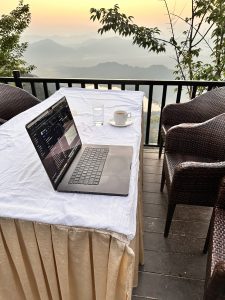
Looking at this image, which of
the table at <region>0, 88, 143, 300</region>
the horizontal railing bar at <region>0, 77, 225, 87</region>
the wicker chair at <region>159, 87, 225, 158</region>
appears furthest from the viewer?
the horizontal railing bar at <region>0, 77, 225, 87</region>

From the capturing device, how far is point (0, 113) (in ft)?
7.29

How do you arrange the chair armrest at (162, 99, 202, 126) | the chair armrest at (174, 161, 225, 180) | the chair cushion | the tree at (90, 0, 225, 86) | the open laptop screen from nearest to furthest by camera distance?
the open laptop screen, the chair armrest at (174, 161, 225, 180), the chair cushion, the chair armrest at (162, 99, 202, 126), the tree at (90, 0, 225, 86)

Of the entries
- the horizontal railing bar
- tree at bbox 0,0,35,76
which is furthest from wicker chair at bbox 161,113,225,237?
tree at bbox 0,0,35,76

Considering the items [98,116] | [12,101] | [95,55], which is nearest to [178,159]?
[98,116]

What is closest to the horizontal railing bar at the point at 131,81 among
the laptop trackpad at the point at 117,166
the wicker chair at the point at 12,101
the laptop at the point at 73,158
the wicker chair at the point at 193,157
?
the wicker chair at the point at 12,101

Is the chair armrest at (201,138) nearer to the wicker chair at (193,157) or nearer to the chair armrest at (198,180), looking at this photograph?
the wicker chair at (193,157)

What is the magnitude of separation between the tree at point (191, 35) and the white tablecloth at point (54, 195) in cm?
242

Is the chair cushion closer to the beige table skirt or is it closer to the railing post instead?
the beige table skirt

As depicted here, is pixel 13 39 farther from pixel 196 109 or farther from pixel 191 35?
pixel 196 109

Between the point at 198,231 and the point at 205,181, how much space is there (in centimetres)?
56

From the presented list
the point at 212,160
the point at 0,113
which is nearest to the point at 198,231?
the point at 212,160

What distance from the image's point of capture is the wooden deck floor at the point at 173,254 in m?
1.32

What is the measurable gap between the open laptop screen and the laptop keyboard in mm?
50

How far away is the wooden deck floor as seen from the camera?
52.0 inches
